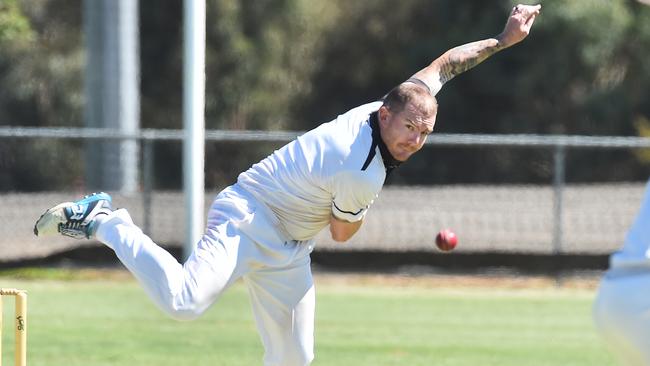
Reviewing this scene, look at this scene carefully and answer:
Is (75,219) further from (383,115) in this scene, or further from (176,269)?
(383,115)

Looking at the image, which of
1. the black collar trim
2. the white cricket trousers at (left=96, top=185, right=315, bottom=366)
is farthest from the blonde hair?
the white cricket trousers at (left=96, top=185, right=315, bottom=366)

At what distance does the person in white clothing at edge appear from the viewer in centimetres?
747

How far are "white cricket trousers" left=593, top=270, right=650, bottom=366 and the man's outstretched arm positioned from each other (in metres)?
3.32

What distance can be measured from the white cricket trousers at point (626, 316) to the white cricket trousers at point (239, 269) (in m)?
3.19

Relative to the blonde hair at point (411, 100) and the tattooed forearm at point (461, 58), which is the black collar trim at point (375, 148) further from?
the tattooed forearm at point (461, 58)

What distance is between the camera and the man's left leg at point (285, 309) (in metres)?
7.85

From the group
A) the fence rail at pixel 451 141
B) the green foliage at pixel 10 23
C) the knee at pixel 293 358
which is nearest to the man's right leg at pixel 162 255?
the knee at pixel 293 358

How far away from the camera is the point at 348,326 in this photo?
45.7 feet

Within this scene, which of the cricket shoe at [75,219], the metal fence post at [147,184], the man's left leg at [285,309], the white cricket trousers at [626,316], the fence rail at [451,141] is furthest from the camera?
the metal fence post at [147,184]

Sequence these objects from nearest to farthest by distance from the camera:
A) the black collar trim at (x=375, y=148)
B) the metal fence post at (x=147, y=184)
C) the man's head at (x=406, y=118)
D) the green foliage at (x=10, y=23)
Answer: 1. the man's head at (x=406, y=118)
2. the black collar trim at (x=375, y=148)
3. the green foliage at (x=10, y=23)
4. the metal fence post at (x=147, y=184)

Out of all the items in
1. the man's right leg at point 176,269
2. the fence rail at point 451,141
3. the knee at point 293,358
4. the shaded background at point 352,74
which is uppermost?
the man's right leg at point 176,269

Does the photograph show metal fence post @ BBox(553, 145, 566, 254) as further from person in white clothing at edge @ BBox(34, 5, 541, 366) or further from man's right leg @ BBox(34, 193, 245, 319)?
man's right leg @ BBox(34, 193, 245, 319)

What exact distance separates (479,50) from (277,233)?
175 centimetres

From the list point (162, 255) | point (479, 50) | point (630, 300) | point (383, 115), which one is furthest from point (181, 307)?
point (630, 300)
